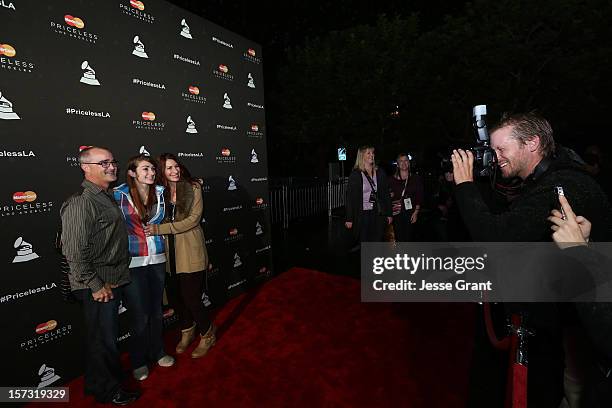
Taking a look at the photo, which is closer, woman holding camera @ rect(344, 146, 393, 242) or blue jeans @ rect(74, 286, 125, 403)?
blue jeans @ rect(74, 286, 125, 403)

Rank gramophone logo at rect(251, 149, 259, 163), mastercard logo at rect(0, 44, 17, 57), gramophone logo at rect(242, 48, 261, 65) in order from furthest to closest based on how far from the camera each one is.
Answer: gramophone logo at rect(251, 149, 259, 163), gramophone logo at rect(242, 48, 261, 65), mastercard logo at rect(0, 44, 17, 57)

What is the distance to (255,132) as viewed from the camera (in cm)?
484

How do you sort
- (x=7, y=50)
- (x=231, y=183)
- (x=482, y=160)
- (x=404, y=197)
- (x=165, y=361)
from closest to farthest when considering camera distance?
(x=482, y=160), (x=7, y=50), (x=165, y=361), (x=231, y=183), (x=404, y=197)

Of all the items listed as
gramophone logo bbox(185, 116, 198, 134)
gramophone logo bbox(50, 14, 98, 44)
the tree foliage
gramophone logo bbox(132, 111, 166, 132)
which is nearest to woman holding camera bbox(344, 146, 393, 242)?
gramophone logo bbox(185, 116, 198, 134)

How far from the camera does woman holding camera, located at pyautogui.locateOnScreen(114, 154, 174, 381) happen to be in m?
2.71

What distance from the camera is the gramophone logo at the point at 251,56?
4637 millimetres

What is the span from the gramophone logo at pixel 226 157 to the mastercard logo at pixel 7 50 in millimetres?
2121

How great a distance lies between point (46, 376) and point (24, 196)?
1.46 meters

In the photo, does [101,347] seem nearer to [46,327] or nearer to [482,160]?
[46,327]

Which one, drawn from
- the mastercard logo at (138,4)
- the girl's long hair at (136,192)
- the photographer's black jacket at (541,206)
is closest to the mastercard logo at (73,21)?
the mastercard logo at (138,4)

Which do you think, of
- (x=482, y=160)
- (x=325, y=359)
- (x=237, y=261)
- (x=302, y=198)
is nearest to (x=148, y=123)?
(x=237, y=261)

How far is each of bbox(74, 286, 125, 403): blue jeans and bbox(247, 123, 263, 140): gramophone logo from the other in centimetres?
285

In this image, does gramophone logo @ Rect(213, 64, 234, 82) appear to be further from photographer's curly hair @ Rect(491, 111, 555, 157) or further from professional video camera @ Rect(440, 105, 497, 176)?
photographer's curly hair @ Rect(491, 111, 555, 157)

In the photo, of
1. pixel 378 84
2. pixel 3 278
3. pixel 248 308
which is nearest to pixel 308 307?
pixel 248 308
